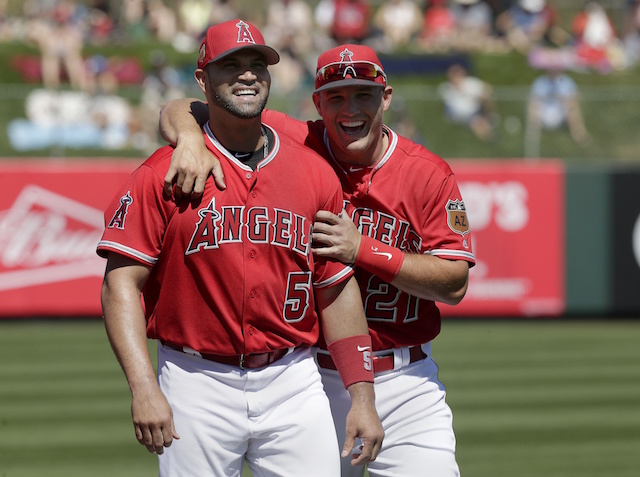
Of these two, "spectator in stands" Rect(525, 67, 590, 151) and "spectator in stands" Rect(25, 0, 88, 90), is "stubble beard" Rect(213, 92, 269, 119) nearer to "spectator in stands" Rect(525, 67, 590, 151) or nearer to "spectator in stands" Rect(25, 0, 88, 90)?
"spectator in stands" Rect(525, 67, 590, 151)

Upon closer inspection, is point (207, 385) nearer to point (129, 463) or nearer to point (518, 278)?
point (129, 463)

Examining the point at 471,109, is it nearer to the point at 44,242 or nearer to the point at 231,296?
the point at 44,242

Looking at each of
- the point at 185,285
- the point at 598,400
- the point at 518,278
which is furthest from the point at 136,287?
the point at 518,278

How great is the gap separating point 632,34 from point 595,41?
2.97 feet

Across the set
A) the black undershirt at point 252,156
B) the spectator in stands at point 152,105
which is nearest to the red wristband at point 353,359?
the black undershirt at point 252,156

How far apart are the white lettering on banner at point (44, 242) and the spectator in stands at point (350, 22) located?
291 inches

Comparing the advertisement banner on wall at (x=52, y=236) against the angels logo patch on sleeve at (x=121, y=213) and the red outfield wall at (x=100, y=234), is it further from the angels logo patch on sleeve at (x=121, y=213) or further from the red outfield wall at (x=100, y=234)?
the angels logo patch on sleeve at (x=121, y=213)

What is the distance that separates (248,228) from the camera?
14.0 ft

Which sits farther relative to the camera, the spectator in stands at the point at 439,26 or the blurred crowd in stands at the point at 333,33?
the spectator in stands at the point at 439,26

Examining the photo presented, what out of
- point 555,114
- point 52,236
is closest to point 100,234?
point 52,236

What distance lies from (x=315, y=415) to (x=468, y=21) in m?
16.9

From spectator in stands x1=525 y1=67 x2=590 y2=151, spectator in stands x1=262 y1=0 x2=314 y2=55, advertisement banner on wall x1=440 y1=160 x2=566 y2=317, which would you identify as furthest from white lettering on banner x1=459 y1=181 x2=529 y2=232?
spectator in stands x1=262 y1=0 x2=314 y2=55

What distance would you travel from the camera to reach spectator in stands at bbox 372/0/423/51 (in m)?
20.0

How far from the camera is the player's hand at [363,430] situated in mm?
4367
